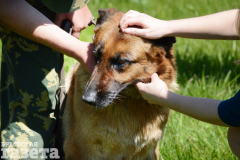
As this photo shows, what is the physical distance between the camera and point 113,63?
245 cm

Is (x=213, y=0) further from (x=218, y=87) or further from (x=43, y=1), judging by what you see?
(x=43, y=1)

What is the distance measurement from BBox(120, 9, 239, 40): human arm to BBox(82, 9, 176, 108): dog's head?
123mm

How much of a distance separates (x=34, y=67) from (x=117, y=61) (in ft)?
2.58

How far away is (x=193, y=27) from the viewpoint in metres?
2.31

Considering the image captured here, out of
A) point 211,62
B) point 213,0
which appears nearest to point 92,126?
point 211,62

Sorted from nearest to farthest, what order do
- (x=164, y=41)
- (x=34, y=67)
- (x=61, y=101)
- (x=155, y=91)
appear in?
(x=155, y=91), (x=164, y=41), (x=34, y=67), (x=61, y=101)

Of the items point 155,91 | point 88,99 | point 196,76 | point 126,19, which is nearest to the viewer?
point 155,91

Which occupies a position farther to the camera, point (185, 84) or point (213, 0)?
point (213, 0)

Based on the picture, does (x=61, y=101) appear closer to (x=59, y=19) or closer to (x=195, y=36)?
(x=59, y=19)

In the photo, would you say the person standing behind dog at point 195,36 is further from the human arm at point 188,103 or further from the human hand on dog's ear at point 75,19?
the human hand on dog's ear at point 75,19

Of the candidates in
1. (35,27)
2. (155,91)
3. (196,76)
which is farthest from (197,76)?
(35,27)

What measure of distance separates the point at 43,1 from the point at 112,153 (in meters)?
1.47

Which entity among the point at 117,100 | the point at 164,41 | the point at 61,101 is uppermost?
the point at 164,41

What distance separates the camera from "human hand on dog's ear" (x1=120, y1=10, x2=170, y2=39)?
235cm
